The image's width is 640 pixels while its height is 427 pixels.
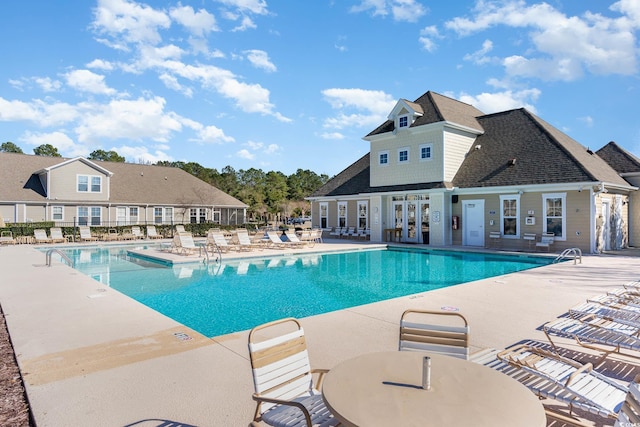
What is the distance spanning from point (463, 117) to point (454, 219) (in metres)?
6.65

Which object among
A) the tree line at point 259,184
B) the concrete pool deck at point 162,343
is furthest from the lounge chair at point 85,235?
the tree line at point 259,184

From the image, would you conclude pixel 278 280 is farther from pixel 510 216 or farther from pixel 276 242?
pixel 510 216

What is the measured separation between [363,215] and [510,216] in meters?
8.73

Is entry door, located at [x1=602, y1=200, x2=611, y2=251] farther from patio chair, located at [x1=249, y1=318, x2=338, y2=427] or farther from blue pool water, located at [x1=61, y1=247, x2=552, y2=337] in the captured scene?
patio chair, located at [x1=249, y1=318, x2=338, y2=427]

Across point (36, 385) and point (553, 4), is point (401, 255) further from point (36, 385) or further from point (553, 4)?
point (36, 385)

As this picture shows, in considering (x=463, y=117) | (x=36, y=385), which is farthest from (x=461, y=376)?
(x=463, y=117)

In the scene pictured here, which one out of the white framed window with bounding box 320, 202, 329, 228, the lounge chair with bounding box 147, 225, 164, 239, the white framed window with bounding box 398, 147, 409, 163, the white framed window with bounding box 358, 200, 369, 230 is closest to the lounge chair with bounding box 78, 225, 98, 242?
the lounge chair with bounding box 147, 225, 164, 239

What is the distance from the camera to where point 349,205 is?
25328 mm

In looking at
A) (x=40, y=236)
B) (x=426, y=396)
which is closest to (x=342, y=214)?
(x=40, y=236)

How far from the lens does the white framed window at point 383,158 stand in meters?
23.0

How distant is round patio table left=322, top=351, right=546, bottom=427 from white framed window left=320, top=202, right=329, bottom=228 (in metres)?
24.2

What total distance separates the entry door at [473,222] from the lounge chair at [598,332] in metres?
→ 14.8

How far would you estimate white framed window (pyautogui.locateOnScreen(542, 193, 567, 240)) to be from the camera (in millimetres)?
16719

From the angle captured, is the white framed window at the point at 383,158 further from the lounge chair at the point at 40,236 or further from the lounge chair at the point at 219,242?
the lounge chair at the point at 40,236
